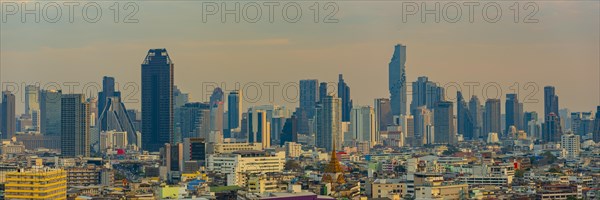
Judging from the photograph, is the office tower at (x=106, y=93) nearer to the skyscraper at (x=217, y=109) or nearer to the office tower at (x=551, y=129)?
the skyscraper at (x=217, y=109)

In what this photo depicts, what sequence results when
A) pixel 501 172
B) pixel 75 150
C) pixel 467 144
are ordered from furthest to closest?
pixel 467 144
pixel 75 150
pixel 501 172

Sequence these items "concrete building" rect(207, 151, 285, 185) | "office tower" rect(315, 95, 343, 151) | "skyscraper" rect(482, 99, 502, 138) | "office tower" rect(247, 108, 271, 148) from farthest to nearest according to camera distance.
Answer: "skyscraper" rect(482, 99, 502, 138), "office tower" rect(315, 95, 343, 151), "office tower" rect(247, 108, 271, 148), "concrete building" rect(207, 151, 285, 185)

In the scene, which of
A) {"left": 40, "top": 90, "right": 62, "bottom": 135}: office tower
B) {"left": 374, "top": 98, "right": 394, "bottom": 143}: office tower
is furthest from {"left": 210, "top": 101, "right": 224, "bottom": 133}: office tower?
{"left": 374, "top": 98, "right": 394, "bottom": 143}: office tower

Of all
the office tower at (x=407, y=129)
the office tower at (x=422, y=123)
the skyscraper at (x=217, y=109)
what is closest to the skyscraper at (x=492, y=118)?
the office tower at (x=422, y=123)

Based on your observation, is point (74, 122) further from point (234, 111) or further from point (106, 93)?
point (234, 111)

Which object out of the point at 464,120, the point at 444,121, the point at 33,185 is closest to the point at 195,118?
the point at 444,121

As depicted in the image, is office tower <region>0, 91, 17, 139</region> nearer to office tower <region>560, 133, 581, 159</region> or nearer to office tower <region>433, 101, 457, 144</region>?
office tower <region>433, 101, 457, 144</region>

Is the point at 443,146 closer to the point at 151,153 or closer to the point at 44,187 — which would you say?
the point at 151,153

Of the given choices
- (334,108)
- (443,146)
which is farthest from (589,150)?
(334,108)
